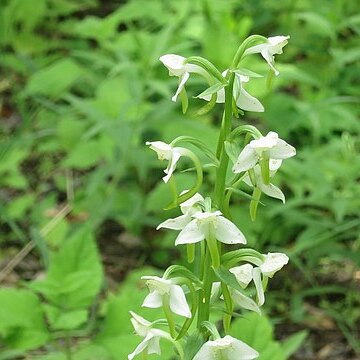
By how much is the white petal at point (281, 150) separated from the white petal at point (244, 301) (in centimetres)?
21

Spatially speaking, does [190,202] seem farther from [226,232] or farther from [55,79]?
[55,79]

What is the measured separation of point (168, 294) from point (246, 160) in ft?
0.75

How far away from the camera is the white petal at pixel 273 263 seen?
1229mm

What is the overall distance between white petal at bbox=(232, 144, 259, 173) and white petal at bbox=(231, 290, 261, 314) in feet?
0.64

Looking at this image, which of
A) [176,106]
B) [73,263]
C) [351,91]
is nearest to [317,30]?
[351,91]

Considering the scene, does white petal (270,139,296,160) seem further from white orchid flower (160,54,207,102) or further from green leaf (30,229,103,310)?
green leaf (30,229,103,310)

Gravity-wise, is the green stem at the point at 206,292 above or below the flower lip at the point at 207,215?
below

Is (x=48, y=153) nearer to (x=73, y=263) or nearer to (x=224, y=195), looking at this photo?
(x=73, y=263)

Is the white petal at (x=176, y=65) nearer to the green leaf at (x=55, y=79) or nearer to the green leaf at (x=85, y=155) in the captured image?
the green leaf at (x=85, y=155)

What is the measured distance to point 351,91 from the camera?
11.4 ft

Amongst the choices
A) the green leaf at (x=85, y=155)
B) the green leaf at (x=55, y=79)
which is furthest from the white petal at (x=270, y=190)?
the green leaf at (x=55, y=79)

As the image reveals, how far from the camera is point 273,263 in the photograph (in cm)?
124

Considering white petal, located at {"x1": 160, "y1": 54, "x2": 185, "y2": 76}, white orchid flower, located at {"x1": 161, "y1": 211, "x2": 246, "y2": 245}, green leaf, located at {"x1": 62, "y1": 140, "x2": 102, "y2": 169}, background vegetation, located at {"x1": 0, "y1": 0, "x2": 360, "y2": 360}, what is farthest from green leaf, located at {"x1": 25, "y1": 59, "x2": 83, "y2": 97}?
white orchid flower, located at {"x1": 161, "y1": 211, "x2": 246, "y2": 245}

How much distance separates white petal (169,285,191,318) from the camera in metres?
1.20
